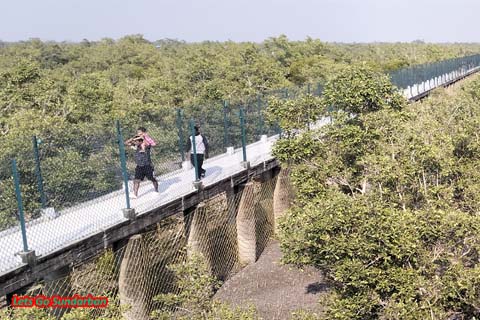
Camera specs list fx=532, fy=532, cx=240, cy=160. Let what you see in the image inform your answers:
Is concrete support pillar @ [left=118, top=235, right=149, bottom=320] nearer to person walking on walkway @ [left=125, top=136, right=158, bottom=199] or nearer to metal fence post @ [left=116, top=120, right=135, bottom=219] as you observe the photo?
metal fence post @ [left=116, top=120, right=135, bottom=219]

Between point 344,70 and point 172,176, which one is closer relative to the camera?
point 344,70

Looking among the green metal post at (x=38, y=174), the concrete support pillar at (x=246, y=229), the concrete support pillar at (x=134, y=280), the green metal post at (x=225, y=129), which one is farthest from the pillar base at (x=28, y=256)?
the green metal post at (x=225, y=129)

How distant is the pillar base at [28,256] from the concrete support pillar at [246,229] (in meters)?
7.22

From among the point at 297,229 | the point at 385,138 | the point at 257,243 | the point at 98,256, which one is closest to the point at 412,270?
the point at 297,229

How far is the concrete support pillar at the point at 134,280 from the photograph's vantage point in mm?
10570

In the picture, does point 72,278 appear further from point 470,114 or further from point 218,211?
point 470,114

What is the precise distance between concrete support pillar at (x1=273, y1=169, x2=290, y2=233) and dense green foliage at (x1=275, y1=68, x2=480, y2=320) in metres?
5.81

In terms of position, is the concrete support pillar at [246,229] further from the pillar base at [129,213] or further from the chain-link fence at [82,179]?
the pillar base at [129,213]

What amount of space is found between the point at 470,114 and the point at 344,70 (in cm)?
363

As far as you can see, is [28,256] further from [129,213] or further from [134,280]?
[134,280]

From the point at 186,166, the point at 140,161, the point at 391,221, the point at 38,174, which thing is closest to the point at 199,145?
the point at 186,166

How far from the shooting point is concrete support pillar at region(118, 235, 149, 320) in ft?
34.7

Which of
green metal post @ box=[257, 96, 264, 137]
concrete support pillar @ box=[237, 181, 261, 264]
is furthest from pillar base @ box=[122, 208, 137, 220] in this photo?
green metal post @ box=[257, 96, 264, 137]

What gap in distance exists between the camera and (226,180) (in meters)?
13.8
